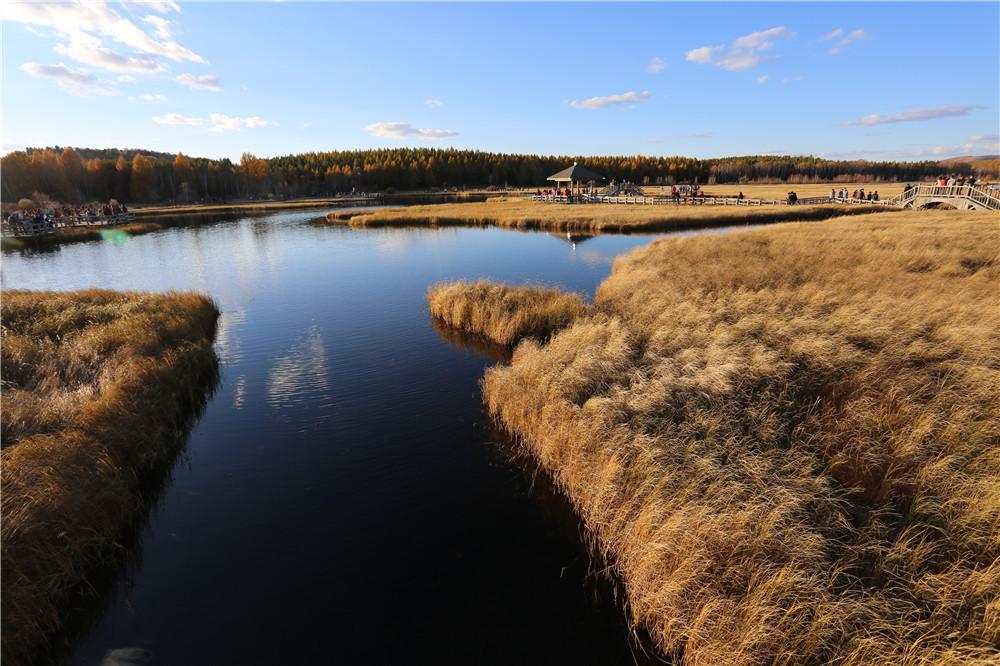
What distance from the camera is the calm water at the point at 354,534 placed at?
6.16 metres

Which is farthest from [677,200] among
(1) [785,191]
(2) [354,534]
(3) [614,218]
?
(2) [354,534]

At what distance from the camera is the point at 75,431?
8.62m

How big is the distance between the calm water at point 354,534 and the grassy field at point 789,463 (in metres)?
1.01

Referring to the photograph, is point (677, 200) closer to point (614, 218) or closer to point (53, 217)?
point (614, 218)

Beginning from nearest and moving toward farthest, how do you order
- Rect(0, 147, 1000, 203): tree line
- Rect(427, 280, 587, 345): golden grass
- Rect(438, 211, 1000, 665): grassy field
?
Rect(438, 211, 1000, 665): grassy field
Rect(427, 280, 587, 345): golden grass
Rect(0, 147, 1000, 203): tree line

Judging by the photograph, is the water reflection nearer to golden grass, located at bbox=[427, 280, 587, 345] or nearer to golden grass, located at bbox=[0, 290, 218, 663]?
golden grass, located at bbox=[0, 290, 218, 663]

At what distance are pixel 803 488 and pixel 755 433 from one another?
5.09 feet

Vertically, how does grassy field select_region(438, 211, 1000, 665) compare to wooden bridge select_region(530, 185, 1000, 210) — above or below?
below

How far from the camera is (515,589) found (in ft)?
22.6

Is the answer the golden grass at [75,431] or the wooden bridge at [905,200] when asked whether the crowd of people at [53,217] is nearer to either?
the golden grass at [75,431]

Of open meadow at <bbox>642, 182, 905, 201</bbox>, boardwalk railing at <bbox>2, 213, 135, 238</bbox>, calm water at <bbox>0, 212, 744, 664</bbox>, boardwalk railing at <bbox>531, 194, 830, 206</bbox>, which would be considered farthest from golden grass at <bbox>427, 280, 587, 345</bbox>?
open meadow at <bbox>642, 182, 905, 201</bbox>

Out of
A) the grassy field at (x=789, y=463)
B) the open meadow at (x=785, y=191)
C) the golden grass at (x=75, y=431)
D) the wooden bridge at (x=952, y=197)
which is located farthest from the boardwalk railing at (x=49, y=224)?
the wooden bridge at (x=952, y=197)

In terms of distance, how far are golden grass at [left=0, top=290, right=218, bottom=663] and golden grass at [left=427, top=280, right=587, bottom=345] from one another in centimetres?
894

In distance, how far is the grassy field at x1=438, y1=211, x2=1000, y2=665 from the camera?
5012mm
